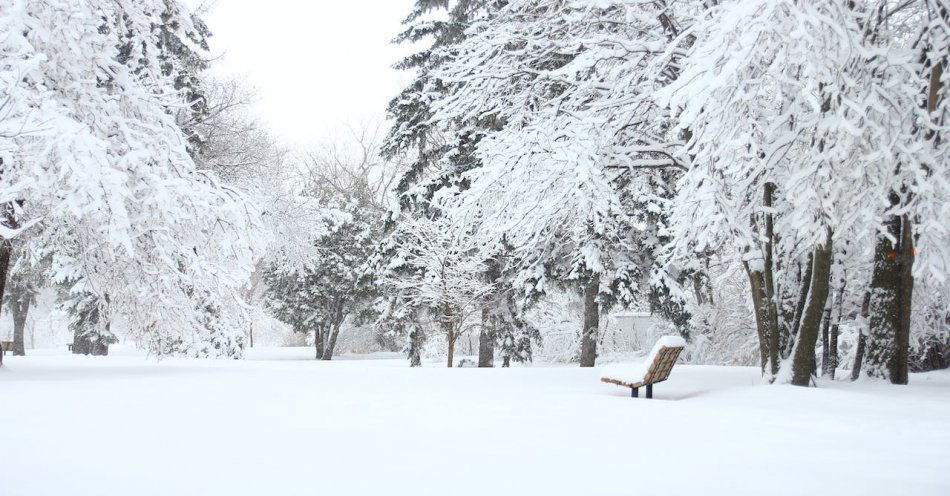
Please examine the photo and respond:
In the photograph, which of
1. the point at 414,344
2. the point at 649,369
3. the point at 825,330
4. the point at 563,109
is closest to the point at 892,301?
the point at 825,330

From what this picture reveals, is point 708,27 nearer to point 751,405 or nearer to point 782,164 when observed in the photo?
point 782,164

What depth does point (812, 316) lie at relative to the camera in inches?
308

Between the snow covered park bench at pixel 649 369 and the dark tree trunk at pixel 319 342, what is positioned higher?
the snow covered park bench at pixel 649 369

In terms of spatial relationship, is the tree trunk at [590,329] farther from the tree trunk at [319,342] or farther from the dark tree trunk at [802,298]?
the tree trunk at [319,342]

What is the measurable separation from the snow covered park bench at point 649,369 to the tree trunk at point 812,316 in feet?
5.01

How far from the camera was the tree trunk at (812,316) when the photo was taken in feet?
25.3

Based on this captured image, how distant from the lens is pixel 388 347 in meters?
36.6

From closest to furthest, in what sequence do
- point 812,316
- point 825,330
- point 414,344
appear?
1. point 812,316
2. point 825,330
3. point 414,344

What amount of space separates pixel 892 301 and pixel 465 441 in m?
6.77

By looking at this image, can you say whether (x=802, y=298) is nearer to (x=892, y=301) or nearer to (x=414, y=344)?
(x=892, y=301)

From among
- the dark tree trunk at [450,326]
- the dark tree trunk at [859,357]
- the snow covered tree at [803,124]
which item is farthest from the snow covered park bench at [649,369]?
the dark tree trunk at [450,326]

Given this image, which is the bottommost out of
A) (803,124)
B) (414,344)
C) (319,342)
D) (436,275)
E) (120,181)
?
(319,342)

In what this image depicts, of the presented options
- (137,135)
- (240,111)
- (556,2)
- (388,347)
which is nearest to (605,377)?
(556,2)

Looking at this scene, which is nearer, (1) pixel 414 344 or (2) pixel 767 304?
(2) pixel 767 304
